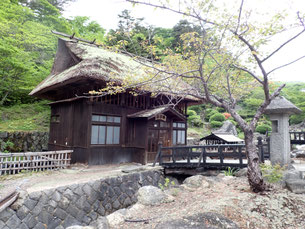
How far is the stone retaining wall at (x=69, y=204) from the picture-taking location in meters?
5.27

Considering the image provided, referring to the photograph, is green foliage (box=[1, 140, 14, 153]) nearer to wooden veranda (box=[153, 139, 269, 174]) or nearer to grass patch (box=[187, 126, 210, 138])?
wooden veranda (box=[153, 139, 269, 174])

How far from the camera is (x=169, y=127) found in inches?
484

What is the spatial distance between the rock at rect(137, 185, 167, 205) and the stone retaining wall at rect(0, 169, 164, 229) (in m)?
2.13

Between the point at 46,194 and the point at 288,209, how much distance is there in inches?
250

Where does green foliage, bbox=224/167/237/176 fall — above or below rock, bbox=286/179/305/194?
below

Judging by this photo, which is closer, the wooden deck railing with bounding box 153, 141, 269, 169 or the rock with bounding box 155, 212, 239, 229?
the rock with bounding box 155, 212, 239, 229

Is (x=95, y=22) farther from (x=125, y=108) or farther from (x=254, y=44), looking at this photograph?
(x=254, y=44)

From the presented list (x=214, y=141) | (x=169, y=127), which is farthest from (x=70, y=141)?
(x=214, y=141)

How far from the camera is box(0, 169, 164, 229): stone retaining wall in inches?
208

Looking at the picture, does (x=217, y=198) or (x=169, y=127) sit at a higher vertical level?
(x=169, y=127)

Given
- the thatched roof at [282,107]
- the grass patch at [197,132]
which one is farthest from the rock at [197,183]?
the grass patch at [197,132]

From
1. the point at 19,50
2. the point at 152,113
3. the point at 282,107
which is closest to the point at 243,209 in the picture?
the point at 282,107

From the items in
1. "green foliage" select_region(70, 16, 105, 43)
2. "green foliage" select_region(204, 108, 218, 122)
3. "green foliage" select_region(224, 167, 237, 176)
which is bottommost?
"green foliage" select_region(224, 167, 237, 176)

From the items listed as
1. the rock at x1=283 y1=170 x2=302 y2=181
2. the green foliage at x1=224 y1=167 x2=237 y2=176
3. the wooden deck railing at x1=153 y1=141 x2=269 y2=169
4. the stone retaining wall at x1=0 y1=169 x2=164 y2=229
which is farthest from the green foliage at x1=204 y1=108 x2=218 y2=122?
the rock at x1=283 y1=170 x2=302 y2=181
